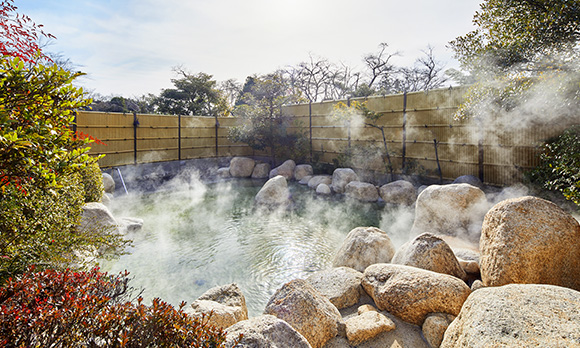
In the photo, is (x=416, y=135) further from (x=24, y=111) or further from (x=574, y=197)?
(x=24, y=111)

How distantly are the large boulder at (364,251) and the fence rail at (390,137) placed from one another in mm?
4914

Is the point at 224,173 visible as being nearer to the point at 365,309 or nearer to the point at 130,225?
the point at 130,225

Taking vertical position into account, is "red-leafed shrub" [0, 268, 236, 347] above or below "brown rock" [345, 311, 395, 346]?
above

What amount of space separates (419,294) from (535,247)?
1.22m

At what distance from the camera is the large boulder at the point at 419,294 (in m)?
2.81

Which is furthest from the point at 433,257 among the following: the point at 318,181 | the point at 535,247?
the point at 318,181

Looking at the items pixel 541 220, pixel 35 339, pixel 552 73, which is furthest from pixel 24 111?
pixel 552 73

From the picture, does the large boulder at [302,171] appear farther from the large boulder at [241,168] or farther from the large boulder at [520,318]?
the large boulder at [520,318]

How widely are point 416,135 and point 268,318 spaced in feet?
29.2

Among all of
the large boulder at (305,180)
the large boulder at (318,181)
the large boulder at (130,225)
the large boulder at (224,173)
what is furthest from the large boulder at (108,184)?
the large boulder at (318,181)

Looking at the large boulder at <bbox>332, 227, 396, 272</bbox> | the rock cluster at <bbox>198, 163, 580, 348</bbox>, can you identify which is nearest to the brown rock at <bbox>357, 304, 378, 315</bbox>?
the rock cluster at <bbox>198, 163, 580, 348</bbox>

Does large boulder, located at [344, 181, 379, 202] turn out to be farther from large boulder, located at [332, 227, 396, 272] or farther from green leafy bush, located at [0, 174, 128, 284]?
green leafy bush, located at [0, 174, 128, 284]

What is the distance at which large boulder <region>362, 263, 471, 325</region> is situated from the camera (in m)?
2.81

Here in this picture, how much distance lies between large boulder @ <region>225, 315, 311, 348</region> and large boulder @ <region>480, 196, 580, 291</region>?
2254mm
